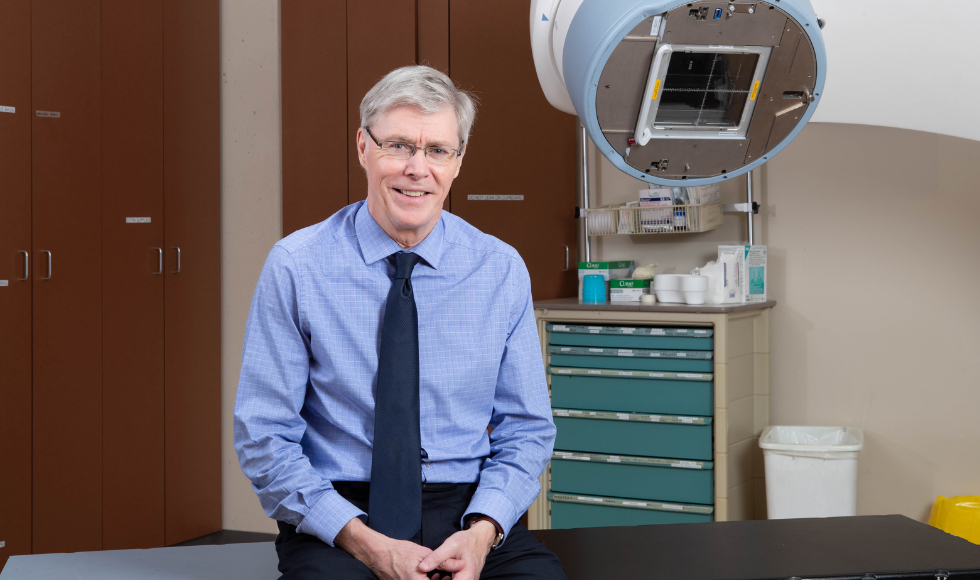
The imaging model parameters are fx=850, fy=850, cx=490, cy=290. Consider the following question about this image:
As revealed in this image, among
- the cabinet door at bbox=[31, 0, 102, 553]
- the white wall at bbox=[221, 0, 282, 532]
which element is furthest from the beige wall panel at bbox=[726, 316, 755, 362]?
the cabinet door at bbox=[31, 0, 102, 553]

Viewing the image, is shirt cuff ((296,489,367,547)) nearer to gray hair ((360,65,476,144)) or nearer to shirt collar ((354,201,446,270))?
shirt collar ((354,201,446,270))

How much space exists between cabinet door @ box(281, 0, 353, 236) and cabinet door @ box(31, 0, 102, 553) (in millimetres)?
731

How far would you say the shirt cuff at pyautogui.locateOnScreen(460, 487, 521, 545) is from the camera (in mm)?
1368

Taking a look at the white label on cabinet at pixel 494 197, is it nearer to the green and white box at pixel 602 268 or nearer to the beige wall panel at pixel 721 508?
the green and white box at pixel 602 268

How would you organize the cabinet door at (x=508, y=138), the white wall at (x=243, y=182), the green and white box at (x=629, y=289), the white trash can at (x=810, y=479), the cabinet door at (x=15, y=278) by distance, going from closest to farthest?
the white trash can at (x=810, y=479) < the cabinet door at (x=15, y=278) < the green and white box at (x=629, y=289) < the cabinet door at (x=508, y=138) < the white wall at (x=243, y=182)

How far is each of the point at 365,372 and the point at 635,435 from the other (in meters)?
1.72

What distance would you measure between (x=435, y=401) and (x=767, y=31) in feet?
2.60

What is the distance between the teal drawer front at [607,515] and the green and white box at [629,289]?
2.43ft

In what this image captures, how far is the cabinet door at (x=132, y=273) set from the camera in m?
3.25

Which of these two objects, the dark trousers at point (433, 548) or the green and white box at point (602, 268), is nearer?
the dark trousers at point (433, 548)

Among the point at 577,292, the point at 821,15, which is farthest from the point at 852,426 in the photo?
the point at 821,15

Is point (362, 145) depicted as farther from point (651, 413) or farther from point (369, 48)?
point (369, 48)

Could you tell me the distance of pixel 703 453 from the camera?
2.83 meters

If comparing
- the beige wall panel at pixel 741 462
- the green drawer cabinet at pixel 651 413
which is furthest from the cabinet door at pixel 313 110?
the beige wall panel at pixel 741 462
